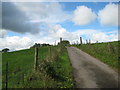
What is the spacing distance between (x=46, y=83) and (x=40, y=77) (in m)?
1.01

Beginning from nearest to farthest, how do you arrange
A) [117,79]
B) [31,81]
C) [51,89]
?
[51,89] → [31,81] → [117,79]

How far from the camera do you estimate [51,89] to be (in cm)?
803

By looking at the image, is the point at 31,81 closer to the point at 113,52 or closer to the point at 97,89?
the point at 97,89

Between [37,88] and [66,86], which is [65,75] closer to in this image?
[66,86]

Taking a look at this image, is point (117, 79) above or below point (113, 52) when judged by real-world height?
below

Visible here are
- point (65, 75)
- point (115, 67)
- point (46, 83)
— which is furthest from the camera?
point (115, 67)

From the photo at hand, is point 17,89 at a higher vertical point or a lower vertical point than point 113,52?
lower

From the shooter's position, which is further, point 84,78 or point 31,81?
point 84,78

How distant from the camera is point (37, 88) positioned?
26.6 ft

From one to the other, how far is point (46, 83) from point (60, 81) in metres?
1.28

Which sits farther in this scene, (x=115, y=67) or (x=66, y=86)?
(x=115, y=67)

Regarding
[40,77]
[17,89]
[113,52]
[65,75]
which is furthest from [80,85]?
[113,52]

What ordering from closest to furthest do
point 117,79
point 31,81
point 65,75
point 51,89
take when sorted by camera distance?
point 51,89, point 31,81, point 117,79, point 65,75

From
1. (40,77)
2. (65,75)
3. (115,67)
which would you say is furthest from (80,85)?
(115,67)
